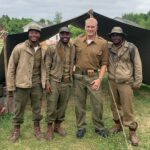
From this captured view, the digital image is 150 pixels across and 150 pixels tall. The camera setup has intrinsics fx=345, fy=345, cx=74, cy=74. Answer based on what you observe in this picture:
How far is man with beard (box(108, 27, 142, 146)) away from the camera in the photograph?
16.7ft

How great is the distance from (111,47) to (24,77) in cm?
138

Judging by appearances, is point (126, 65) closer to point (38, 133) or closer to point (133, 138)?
point (133, 138)

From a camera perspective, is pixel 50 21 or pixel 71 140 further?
pixel 50 21

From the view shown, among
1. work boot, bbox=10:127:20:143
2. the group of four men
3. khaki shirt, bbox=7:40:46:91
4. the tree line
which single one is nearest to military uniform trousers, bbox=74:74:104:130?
the group of four men

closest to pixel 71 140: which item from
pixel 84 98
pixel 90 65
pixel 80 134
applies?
pixel 80 134

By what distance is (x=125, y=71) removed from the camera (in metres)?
5.12

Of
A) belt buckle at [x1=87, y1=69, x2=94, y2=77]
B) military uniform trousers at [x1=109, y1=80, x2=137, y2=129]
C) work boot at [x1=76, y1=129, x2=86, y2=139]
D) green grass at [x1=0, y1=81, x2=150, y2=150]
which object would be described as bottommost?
green grass at [x1=0, y1=81, x2=150, y2=150]

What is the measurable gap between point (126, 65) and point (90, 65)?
54cm

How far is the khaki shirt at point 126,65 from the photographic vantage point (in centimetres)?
509

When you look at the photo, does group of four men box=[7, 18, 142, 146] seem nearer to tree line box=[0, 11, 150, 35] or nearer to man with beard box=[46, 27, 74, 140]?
man with beard box=[46, 27, 74, 140]

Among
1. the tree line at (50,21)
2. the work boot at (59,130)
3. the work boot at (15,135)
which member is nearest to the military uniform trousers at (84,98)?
the work boot at (59,130)

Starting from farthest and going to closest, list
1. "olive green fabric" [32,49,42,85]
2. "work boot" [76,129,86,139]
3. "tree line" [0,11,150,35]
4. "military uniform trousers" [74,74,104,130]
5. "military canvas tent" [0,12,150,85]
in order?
"tree line" [0,11,150,35] → "military canvas tent" [0,12,150,85] → "work boot" [76,129,86,139] → "military uniform trousers" [74,74,104,130] → "olive green fabric" [32,49,42,85]

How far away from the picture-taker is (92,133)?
5.70 m

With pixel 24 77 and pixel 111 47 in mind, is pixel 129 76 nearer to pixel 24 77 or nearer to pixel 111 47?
pixel 111 47
